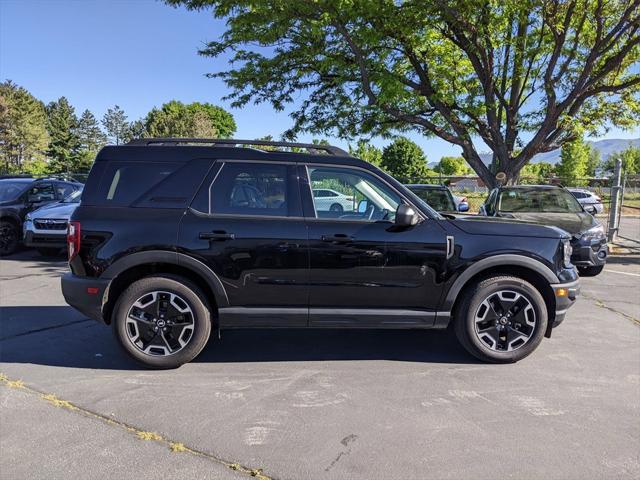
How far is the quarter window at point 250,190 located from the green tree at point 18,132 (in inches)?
Result: 2313

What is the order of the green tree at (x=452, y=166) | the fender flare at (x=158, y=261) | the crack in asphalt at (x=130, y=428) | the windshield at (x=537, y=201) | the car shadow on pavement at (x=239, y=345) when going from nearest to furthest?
the crack in asphalt at (x=130, y=428) < the fender flare at (x=158, y=261) < the car shadow on pavement at (x=239, y=345) < the windshield at (x=537, y=201) < the green tree at (x=452, y=166)

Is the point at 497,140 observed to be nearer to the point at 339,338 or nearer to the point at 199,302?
the point at 339,338

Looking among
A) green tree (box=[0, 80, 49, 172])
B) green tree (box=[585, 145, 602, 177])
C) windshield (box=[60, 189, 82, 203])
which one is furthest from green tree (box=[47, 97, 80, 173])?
green tree (box=[585, 145, 602, 177])

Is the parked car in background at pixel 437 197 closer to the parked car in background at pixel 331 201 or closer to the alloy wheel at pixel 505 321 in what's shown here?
the alloy wheel at pixel 505 321

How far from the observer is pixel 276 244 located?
4.28m

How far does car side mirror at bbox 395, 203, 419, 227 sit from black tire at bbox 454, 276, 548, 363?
2.90 ft

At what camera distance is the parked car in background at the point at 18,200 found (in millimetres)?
10617

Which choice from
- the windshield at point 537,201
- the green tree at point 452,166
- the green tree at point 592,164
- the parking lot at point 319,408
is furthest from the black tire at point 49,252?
the green tree at point 452,166

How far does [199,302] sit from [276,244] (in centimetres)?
84

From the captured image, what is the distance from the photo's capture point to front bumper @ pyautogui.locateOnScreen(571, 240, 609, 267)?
8586 mm

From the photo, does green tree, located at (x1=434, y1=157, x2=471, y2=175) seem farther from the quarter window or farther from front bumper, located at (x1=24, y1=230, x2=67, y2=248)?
the quarter window

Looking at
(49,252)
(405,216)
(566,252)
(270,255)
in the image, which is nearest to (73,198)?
(49,252)

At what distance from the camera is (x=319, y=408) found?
3637 millimetres

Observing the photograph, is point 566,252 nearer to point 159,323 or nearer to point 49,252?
point 159,323
